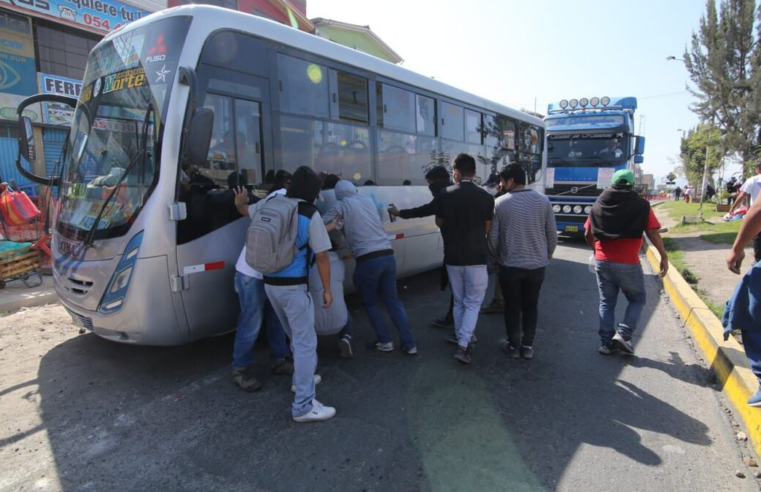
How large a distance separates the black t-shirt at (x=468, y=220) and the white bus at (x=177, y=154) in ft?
4.47

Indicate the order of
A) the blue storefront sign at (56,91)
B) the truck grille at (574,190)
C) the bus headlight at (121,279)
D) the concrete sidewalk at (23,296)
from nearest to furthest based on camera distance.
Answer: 1. the bus headlight at (121,279)
2. the concrete sidewalk at (23,296)
3. the blue storefront sign at (56,91)
4. the truck grille at (574,190)

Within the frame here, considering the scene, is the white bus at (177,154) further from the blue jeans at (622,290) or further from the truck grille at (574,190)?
the truck grille at (574,190)

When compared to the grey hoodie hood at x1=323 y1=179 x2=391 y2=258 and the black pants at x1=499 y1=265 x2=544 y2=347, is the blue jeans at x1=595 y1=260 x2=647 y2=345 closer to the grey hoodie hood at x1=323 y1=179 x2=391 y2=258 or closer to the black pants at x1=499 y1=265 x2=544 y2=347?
the black pants at x1=499 y1=265 x2=544 y2=347

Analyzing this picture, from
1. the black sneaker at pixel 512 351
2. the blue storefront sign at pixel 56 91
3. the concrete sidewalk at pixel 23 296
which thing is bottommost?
the black sneaker at pixel 512 351

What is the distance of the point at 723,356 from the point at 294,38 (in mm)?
5177

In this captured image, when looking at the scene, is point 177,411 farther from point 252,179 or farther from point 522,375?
point 522,375

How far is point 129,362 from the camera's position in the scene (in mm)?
4254

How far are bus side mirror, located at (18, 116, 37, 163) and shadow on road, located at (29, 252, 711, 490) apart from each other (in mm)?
2031

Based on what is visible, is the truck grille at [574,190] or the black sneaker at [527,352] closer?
the black sneaker at [527,352]

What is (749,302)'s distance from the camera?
117 inches

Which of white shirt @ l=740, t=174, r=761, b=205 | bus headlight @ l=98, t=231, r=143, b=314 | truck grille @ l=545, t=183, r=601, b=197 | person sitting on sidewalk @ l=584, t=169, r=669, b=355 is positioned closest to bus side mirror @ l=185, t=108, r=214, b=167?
bus headlight @ l=98, t=231, r=143, b=314

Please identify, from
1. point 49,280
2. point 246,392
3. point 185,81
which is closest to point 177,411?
point 246,392

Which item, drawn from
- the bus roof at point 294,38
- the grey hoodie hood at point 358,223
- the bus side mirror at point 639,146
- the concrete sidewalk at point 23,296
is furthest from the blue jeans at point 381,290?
the bus side mirror at point 639,146

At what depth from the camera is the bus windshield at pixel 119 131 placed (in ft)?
11.5
